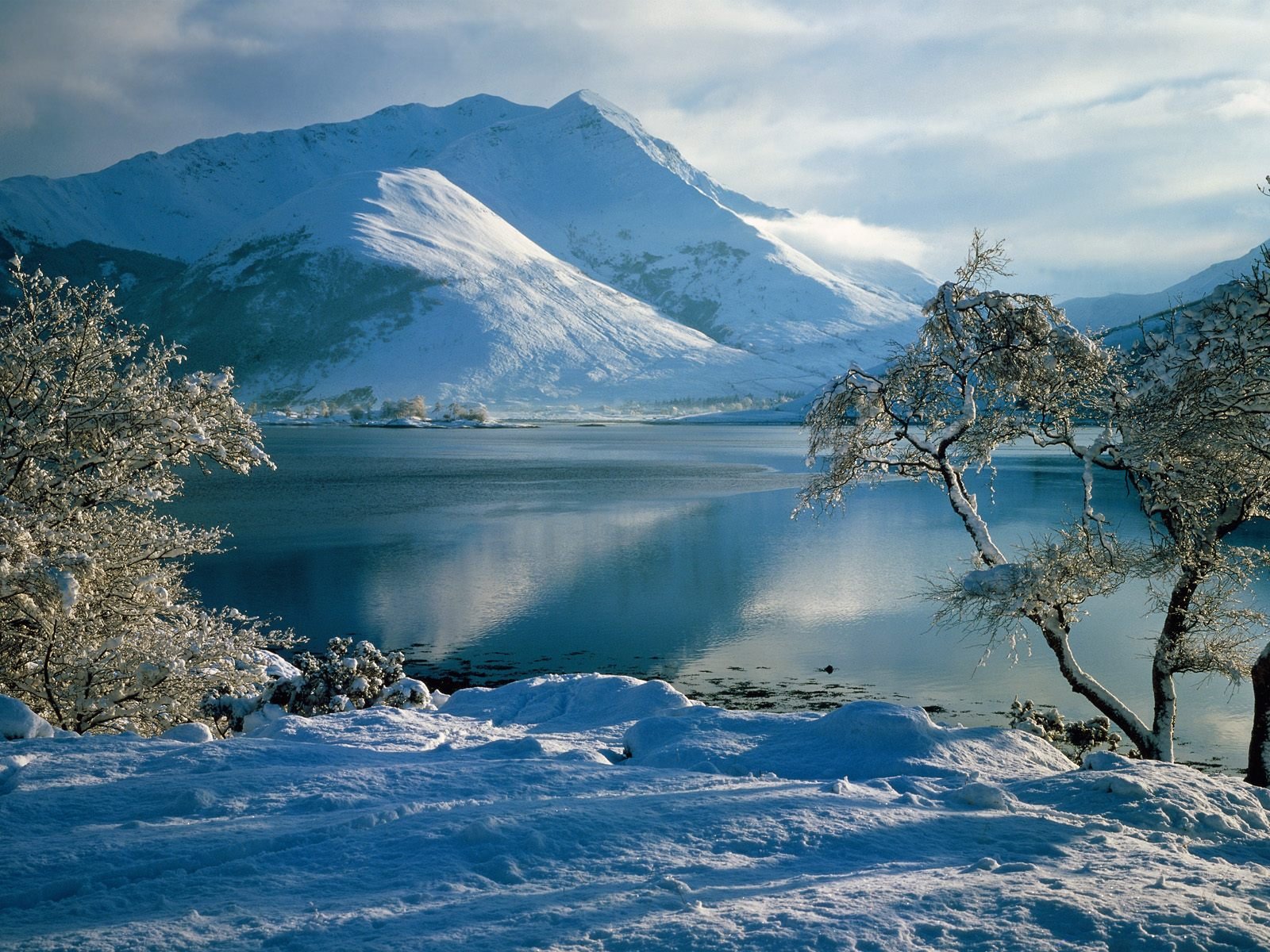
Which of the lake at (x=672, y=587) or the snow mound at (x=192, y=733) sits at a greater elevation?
the snow mound at (x=192, y=733)

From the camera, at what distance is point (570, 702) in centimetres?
1745

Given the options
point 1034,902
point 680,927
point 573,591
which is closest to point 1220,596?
point 1034,902

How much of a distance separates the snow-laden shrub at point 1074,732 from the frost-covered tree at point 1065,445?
13.1ft

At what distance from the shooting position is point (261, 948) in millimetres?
5438

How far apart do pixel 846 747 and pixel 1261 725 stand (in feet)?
23.4

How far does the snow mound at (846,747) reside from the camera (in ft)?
34.1

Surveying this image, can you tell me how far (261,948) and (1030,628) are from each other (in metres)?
33.0

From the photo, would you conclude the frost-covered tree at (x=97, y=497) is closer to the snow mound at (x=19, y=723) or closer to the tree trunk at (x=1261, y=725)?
the snow mound at (x=19, y=723)

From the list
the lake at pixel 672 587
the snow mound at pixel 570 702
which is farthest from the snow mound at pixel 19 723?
the lake at pixel 672 587

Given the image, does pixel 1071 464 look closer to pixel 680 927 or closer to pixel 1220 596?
pixel 1220 596

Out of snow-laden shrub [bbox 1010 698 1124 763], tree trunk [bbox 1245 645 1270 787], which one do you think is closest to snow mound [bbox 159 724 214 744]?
tree trunk [bbox 1245 645 1270 787]

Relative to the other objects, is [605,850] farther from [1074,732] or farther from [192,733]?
[1074,732]

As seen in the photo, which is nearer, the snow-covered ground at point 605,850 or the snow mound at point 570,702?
the snow-covered ground at point 605,850

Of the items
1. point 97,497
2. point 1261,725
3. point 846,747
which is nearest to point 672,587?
point 1261,725
